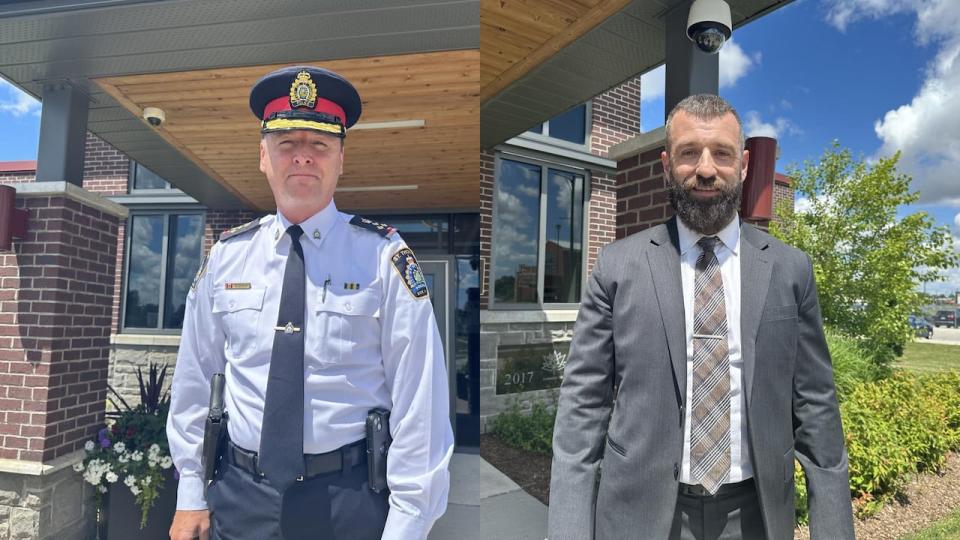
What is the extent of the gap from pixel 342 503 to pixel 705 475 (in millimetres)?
1154

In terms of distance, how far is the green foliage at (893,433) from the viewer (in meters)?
4.87

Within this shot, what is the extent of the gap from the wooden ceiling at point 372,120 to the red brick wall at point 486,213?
53.0 inches

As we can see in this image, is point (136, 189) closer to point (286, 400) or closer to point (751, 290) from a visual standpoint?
point (286, 400)

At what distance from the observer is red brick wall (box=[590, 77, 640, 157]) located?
28.3 ft

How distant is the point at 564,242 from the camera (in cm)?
838

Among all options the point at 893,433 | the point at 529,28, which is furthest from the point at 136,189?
the point at 893,433

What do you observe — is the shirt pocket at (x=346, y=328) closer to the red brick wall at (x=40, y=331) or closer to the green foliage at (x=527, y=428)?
the red brick wall at (x=40, y=331)

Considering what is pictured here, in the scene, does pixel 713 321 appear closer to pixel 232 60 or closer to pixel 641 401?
pixel 641 401

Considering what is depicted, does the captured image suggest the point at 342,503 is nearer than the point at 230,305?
Yes

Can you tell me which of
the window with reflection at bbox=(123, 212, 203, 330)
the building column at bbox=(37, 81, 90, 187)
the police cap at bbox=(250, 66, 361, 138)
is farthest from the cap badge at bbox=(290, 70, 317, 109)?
the window with reflection at bbox=(123, 212, 203, 330)

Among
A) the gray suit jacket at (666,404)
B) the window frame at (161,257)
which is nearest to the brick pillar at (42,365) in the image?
the gray suit jacket at (666,404)

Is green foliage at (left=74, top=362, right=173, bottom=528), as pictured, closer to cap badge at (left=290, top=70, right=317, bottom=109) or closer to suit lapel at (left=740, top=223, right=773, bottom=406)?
cap badge at (left=290, top=70, right=317, bottom=109)

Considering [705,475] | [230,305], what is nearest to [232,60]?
[230,305]

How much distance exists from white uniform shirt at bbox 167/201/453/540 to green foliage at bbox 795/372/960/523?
157 inches
